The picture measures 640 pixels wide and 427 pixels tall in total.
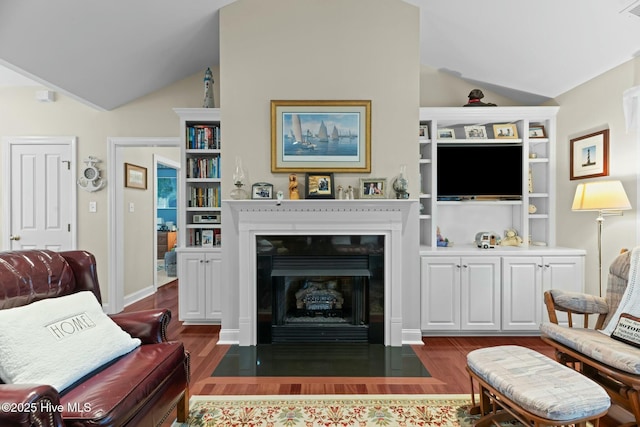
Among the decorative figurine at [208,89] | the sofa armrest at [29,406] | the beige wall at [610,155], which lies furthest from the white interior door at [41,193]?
the beige wall at [610,155]

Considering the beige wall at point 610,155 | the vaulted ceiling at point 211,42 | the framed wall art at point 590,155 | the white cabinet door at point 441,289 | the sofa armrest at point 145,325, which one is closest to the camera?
the sofa armrest at point 145,325

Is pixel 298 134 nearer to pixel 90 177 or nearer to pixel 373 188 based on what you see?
pixel 373 188

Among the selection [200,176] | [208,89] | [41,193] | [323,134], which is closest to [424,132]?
[323,134]

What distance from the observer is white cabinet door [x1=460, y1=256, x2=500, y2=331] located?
134 inches

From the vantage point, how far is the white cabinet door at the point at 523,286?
134 inches

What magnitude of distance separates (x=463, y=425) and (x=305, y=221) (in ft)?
6.25

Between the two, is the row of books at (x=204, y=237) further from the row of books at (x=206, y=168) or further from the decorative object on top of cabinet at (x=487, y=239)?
the decorative object on top of cabinet at (x=487, y=239)

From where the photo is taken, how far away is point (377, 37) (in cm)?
329

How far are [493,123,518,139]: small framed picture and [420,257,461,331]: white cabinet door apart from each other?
147 centimetres

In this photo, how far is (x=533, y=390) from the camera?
5.41 ft

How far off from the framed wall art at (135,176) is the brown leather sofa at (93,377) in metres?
2.66

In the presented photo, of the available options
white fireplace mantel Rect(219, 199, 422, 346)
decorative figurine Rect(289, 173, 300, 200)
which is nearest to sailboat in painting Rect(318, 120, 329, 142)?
decorative figurine Rect(289, 173, 300, 200)

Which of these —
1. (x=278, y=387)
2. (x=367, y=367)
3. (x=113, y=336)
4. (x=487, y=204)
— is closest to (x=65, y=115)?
(x=113, y=336)

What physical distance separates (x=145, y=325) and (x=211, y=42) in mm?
2929
